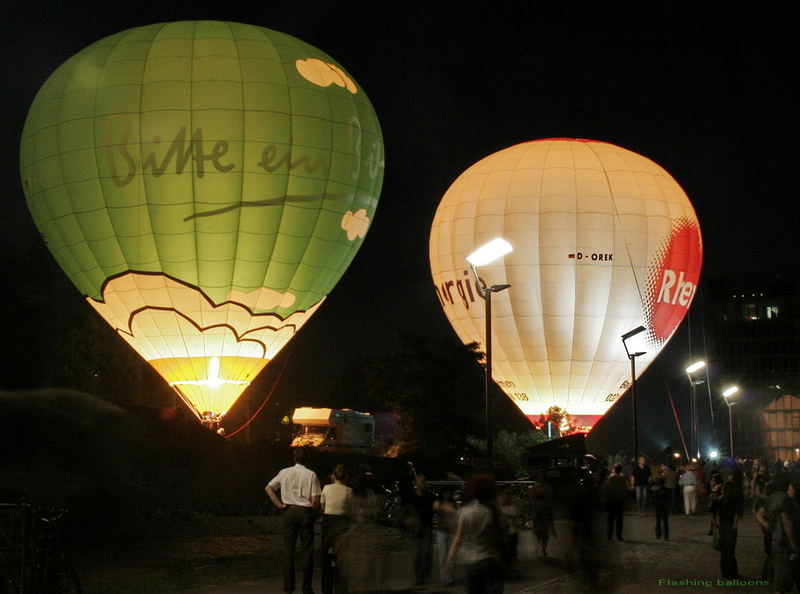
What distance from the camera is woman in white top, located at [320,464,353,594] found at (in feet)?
43.2

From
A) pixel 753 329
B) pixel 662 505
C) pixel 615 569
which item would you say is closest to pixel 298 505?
pixel 615 569

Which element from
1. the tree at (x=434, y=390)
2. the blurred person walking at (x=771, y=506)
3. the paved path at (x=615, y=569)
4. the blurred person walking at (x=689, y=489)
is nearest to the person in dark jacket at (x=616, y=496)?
the paved path at (x=615, y=569)

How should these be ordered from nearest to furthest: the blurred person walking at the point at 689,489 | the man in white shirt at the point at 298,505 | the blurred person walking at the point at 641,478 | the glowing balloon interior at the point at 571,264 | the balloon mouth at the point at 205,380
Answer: the man in white shirt at the point at 298,505
the blurred person walking at the point at 641,478
the blurred person walking at the point at 689,489
the balloon mouth at the point at 205,380
the glowing balloon interior at the point at 571,264

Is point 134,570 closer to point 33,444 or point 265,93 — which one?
point 33,444

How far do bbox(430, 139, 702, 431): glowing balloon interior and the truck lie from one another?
5672 mm

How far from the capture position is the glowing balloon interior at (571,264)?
142ft

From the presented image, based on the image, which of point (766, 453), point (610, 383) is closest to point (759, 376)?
point (766, 453)

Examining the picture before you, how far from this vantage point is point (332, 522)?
1333 centimetres

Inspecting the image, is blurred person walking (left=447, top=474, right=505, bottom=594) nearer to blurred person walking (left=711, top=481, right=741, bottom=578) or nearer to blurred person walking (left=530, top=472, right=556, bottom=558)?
blurred person walking (left=711, top=481, right=741, bottom=578)

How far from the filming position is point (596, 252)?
141 ft

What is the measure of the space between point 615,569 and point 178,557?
6.21 metres

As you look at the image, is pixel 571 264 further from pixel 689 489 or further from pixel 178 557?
pixel 178 557

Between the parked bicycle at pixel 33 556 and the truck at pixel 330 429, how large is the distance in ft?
112

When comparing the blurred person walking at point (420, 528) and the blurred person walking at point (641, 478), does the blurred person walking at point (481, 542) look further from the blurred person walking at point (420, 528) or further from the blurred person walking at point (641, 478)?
the blurred person walking at point (641, 478)
